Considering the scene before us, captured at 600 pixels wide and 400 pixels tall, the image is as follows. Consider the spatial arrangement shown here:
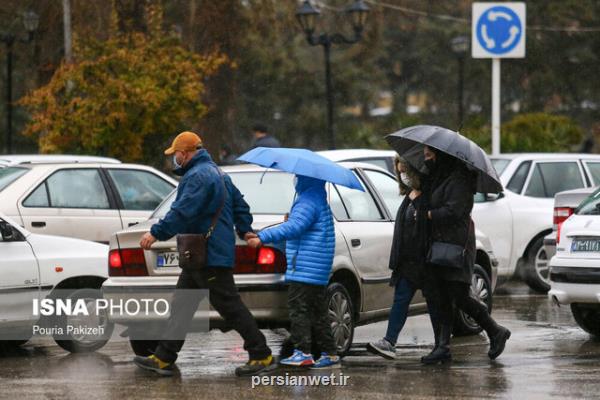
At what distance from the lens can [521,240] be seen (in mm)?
16734

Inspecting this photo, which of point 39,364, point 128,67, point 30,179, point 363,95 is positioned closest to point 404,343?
point 39,364

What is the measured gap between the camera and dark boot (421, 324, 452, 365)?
34.2 feet

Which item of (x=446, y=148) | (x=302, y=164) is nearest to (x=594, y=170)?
(x=446, y=148)

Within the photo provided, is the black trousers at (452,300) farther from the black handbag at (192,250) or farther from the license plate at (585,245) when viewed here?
the black handbag at (192,250)

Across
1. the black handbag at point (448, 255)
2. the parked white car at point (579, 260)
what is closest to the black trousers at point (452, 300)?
the black handbag at point (448, 255)

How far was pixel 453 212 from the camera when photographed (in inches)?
400

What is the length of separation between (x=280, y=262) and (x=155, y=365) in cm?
114

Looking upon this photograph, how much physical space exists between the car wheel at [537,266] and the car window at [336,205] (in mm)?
6088

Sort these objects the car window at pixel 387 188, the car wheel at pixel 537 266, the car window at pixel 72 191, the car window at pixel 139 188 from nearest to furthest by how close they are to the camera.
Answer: the car window at pixel 387 188 < the car window at pixel 72 191 < the car window at pixel 139 188 < the car wheel at pixel 537 266

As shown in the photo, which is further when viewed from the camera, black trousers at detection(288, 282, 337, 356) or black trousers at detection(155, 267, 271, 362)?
black trousers at detection(288, 282, 337, 356)

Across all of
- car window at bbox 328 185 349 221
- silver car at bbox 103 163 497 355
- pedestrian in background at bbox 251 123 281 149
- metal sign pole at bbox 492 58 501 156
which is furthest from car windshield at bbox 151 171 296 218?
metal sign pole at bbox 492 58 501 156

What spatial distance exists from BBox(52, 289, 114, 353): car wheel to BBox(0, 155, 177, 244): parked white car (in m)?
2.48

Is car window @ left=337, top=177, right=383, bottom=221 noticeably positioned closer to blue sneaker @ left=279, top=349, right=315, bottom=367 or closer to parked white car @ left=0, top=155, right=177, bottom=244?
blue sneaker @ left=279, top=349, right=315, bottom=367

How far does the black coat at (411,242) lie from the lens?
10.4m
